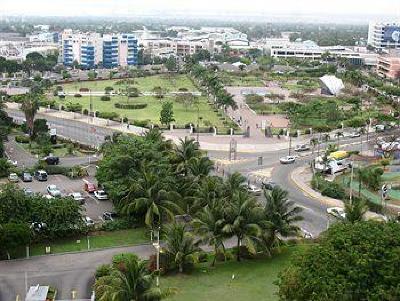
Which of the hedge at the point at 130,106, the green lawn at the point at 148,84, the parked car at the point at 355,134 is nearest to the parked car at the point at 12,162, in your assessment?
the hedge at the point at 130,106

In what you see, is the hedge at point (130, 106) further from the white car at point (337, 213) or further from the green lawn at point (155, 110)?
the white car at point (337, 213)

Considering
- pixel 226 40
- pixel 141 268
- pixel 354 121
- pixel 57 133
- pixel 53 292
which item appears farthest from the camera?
pixel 226 40

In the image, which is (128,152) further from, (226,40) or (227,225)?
(226,40)

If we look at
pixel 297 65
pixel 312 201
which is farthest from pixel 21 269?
pixel 297 65

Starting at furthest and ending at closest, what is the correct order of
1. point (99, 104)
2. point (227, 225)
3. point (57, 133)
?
point (99, 104) < point (57, 133) < point (227, 225)

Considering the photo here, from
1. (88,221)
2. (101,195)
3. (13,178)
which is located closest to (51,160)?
(13,178)
